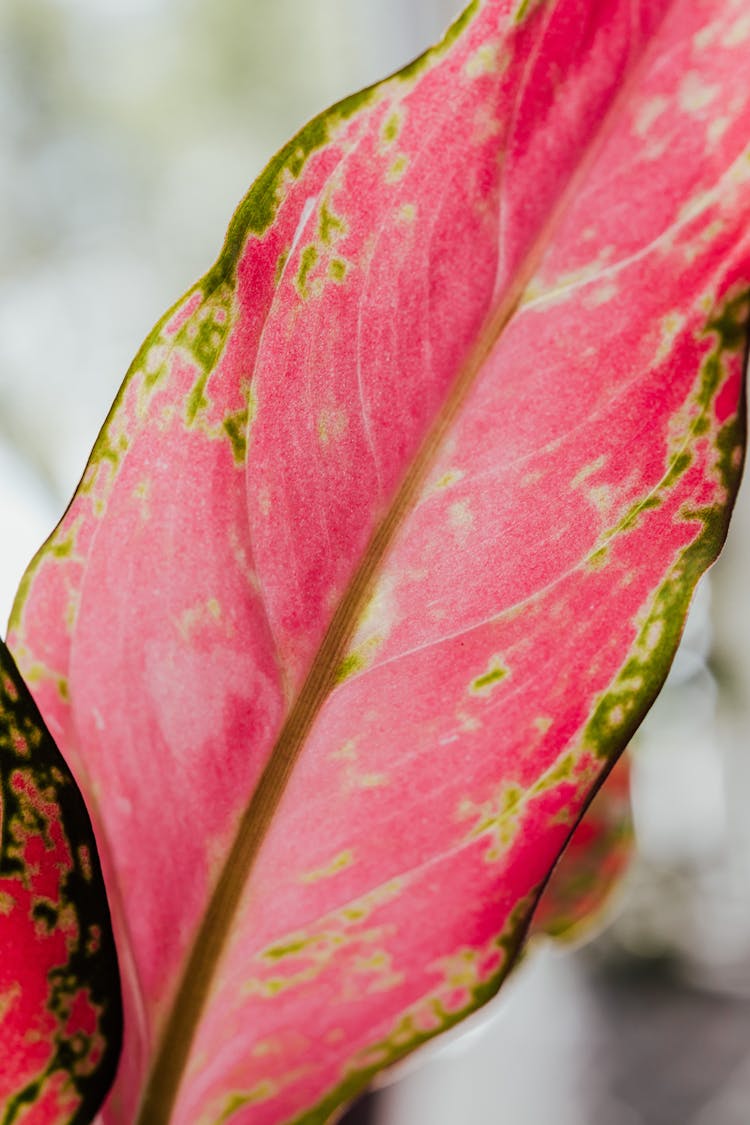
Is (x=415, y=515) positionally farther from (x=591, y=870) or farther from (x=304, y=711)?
(x=591, y=870)

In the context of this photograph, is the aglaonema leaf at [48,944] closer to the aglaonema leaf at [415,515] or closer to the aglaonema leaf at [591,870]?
the aglaonema leaf at [415,515]

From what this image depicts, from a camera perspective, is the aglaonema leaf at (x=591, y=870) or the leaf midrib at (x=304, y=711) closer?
the leaf midrib at (x=304, y=711)

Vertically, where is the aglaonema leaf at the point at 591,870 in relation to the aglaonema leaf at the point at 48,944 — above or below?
below

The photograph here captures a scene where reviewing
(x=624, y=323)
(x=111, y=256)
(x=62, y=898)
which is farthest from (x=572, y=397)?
(x=111, y=256)

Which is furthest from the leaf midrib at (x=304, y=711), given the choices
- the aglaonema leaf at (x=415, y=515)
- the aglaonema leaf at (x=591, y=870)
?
the aglaonema leaf at (x=591, y=870)

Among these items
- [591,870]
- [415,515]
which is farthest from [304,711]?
[591,870]

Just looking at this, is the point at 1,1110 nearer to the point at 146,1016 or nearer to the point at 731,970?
the point at 146,1016

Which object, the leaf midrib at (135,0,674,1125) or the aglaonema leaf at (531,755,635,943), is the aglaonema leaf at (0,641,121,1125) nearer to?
the leaf midrib at (135,0,674,1125)
